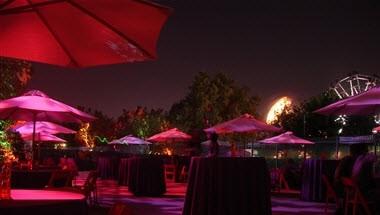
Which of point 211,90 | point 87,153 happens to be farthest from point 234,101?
point 87,153

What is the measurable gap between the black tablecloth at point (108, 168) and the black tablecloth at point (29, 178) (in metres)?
14.1

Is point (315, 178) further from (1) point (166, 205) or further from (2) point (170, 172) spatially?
(2) point (170, 172)

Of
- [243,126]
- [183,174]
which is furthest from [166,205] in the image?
[183,174]

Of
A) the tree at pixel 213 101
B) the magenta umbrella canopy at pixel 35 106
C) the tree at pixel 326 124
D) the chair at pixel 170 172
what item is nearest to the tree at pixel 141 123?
the tree at pixel 213 101

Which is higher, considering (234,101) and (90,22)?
(234,101)

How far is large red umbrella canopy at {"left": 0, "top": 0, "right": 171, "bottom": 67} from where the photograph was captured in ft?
15.0

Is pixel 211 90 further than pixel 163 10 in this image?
Yes

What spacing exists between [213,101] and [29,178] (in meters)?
43.5

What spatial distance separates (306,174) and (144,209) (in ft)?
16.0

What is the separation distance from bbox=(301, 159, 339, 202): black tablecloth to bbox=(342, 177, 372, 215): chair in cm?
491

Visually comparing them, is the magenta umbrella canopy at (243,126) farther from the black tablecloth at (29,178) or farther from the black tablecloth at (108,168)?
the black tablecloth at (29,178)

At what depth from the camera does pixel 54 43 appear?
552cm

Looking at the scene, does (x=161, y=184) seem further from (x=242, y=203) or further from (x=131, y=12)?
(x=131, y=12)

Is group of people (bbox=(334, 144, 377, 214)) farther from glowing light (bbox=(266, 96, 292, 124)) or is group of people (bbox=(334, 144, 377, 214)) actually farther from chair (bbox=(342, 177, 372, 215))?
glowing light (bbox=(266, 96, 292, 124))
